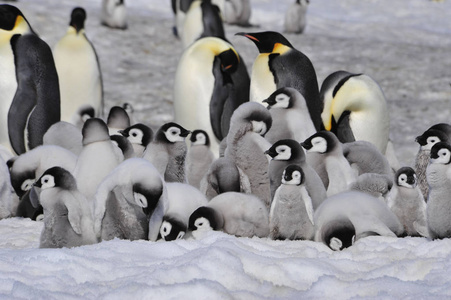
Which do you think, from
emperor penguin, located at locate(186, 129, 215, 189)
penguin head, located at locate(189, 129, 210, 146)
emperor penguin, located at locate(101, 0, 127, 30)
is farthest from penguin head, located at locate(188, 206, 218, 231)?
emperor penguin, located at locate(101, 0, 127, 30)

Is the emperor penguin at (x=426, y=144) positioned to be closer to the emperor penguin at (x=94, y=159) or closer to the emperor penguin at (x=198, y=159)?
the emperor penguin at (x=198, y=159)

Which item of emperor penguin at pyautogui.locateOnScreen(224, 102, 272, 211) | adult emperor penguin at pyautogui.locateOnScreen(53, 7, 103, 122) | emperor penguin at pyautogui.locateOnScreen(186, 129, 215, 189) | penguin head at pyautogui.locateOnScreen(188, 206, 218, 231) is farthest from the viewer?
adult emperor penguin at pyautogui.locateOnScreen(53, 7, 103, 122)

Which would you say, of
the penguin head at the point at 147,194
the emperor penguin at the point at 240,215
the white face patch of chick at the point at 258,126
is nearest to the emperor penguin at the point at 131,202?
the penguin head at the point at 147,194

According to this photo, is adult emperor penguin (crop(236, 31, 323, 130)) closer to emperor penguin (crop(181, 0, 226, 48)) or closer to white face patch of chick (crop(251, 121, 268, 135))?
white face patch of chick (crop(251, 121, 268, 135))

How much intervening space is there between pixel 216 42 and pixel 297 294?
212 inches

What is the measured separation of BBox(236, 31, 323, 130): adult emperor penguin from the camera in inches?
275

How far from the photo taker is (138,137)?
6039 millimetres

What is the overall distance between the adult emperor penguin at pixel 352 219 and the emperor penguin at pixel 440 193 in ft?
0.86

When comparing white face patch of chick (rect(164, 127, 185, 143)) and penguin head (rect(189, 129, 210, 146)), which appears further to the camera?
penguin head (rect(189, 129, 210, 146))

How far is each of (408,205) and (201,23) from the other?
9.81m

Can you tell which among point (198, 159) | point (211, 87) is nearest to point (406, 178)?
point (198, 159)

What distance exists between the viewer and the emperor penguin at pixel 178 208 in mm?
4281

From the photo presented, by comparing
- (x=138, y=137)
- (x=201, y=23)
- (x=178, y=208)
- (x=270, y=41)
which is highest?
(x=270, y=41)

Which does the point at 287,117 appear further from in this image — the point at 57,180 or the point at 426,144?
the point at 57,180
